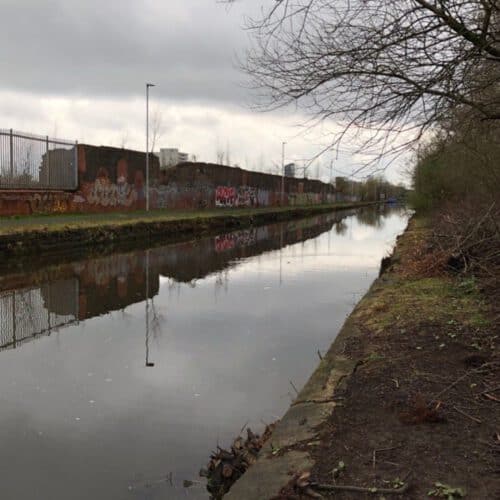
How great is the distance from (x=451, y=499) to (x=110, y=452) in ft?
9.02

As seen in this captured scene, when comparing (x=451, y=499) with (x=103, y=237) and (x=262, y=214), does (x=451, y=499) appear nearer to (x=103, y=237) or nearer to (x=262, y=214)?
(x=103, y=237)

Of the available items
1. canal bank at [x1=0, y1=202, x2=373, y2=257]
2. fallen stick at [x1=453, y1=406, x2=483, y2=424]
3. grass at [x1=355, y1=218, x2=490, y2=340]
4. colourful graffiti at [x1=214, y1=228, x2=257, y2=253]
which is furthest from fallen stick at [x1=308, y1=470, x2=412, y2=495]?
colourful graffiti at [x1=214, y1=228, x2=257, y2=253]

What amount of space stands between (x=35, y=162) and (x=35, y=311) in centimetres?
1524

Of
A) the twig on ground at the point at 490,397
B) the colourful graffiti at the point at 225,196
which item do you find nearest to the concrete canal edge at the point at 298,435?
the twig on ground at the point at 490,397

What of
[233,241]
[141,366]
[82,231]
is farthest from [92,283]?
[233,241]

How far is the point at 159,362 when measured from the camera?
6984 millimetres

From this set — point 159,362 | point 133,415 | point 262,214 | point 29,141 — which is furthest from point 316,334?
point 262,214

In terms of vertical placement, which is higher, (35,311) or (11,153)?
(11,153)

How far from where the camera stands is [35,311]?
384 inches

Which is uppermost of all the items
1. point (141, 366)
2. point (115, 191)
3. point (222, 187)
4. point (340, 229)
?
point (222, 187)

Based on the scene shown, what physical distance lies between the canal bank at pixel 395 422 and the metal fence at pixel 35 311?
4.61m

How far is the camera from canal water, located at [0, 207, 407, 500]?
4.35 m

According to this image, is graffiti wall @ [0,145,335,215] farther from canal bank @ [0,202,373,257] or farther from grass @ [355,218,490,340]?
grass @ [355,218,490,340]

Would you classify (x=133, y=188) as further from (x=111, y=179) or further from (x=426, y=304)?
(x=426, y=304)
